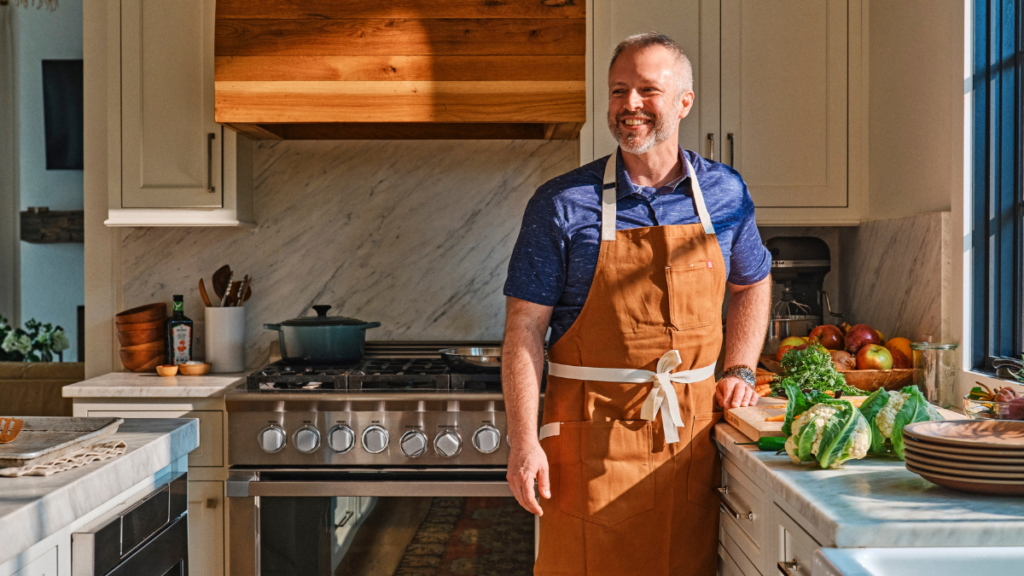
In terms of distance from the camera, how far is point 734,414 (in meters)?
1.63

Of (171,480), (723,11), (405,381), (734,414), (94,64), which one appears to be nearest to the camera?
(171,480)

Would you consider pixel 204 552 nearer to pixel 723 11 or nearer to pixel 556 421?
pixel 556 421

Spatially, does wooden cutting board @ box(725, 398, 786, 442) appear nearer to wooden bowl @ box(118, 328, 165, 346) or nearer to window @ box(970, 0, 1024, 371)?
window @ box(970, 0, 1024, 371)

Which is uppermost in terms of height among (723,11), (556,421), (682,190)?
(723,11)

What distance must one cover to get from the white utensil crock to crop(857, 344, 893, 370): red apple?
1.99m

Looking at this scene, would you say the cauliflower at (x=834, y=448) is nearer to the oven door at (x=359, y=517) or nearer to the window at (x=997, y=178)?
the window at (x=997, y=178)

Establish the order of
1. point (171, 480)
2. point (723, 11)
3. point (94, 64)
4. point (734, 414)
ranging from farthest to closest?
point (94, 64) → point (723, 11) → point (734, 414) → point (171, 480)

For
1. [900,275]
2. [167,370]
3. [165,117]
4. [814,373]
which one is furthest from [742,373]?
[165,117]

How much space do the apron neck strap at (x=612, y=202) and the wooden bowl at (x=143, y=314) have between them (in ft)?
5.82

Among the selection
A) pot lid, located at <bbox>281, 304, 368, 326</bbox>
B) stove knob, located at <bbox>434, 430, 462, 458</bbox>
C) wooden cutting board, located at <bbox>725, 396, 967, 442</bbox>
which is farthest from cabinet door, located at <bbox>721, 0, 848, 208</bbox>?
pot lid, located at <bbox>281, 304, 368, 326</bbox>

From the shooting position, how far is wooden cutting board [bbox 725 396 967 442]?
148cm

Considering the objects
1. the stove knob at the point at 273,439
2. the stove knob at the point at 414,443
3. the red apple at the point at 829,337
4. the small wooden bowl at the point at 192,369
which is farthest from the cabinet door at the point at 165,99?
the red apple at the point at 829,337

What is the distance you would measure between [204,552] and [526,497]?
1.32m

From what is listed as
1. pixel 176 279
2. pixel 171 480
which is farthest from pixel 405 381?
pixel 176 279
